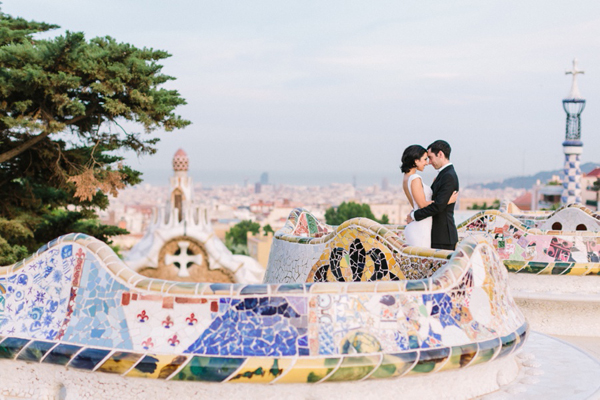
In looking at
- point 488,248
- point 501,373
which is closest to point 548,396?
point 501,373

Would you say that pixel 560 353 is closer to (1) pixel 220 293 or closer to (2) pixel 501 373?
(2) pixel 501 373

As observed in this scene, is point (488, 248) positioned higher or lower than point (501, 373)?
higher

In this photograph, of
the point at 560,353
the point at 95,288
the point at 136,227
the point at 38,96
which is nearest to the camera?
the point at 95,288

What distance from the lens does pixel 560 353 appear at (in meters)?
6.74

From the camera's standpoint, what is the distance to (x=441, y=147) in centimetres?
627

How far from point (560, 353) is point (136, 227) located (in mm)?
151788

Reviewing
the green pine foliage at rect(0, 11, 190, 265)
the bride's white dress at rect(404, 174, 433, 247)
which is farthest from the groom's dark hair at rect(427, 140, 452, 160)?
the green pine foliage at rect(0, 11, 190, 265)

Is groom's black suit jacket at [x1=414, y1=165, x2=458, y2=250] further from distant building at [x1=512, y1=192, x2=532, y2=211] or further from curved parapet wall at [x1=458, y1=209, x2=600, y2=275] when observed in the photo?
distant building at [x1=512, y1=192, x2=532, y2=211]

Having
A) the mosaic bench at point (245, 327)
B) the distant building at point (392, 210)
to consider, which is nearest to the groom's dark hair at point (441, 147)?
the mosaic bench at point (245, 327)

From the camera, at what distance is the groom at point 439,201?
616 cm

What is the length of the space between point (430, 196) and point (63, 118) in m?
11.1

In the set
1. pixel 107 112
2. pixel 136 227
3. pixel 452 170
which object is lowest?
pixel 136 227

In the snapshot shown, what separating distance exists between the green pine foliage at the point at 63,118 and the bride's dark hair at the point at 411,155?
9372 millimetres

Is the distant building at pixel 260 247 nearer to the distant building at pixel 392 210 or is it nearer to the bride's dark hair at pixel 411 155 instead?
the bride's dark hair at pixel 411 155
